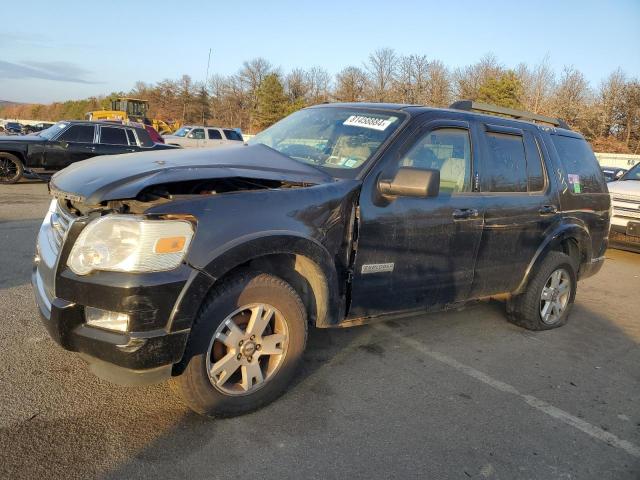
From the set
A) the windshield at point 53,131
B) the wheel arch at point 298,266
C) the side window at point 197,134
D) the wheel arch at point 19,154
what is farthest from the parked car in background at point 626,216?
the side window at point 197,134

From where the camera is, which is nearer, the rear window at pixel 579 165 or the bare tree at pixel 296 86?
the rear window at pixel 579 165

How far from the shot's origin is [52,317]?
262 centimetres

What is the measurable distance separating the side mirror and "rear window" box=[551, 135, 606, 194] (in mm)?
2374

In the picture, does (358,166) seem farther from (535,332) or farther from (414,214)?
(535,332)

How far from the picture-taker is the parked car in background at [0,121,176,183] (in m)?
12.1

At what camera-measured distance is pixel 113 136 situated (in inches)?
522

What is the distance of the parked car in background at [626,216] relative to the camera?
8.87 m

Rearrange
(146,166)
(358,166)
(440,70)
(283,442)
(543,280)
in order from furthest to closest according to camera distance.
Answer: (440,70) → (543,280) → (358,166) → (146,166) → (283,442)

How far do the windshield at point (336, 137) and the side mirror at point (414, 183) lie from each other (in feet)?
0.91

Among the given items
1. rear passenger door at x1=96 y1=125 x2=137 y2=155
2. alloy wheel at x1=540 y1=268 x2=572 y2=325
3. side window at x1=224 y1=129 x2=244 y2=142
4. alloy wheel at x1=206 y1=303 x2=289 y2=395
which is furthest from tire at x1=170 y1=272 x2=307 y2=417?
side window at x1=224 y1=129 x2=244 y2=142

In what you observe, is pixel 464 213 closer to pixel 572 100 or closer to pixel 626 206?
pixel 626 206

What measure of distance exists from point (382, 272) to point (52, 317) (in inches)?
79.7

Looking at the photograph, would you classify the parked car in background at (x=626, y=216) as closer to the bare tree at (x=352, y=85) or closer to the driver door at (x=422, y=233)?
the driver door at (x=422, y=233)

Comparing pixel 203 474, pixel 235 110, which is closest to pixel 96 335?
pixel 203 474
